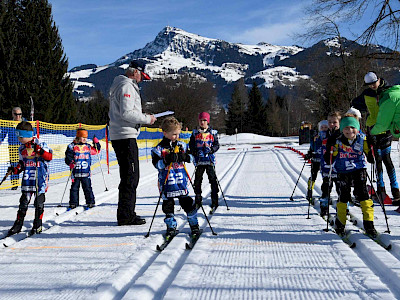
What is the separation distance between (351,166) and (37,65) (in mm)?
31436

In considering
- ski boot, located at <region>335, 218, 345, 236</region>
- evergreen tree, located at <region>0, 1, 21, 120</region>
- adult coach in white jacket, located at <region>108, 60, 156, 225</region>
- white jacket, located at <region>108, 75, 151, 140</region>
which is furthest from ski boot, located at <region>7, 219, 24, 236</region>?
evergreen tree, located at <region>0, 1, 21, 120</region>

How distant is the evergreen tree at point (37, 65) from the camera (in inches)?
1067

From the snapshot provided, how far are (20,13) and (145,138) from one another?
17576mm

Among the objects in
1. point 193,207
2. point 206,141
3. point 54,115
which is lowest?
point 193,207

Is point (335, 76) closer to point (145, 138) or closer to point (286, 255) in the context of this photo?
point (145, 138)

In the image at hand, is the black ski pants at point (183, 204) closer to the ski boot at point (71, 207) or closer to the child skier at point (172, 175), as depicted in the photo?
the child skier at point (172, 175)

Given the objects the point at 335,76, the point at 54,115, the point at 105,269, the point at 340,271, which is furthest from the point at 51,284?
the point at 54,115

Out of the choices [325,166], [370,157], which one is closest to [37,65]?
[325,166]

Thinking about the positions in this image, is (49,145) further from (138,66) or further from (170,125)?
(170,125)

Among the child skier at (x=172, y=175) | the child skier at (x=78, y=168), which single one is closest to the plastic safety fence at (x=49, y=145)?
the child skier at (x=78, y=168)

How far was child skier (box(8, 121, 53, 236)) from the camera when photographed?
4.88 meters

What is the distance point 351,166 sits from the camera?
4.45m

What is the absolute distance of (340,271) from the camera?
3250 mm

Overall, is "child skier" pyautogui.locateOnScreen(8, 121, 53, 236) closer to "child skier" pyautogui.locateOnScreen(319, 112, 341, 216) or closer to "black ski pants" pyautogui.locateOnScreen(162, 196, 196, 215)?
"black ski pants" pyautogui.locateOnScreen(162, 196, 196, 215)
